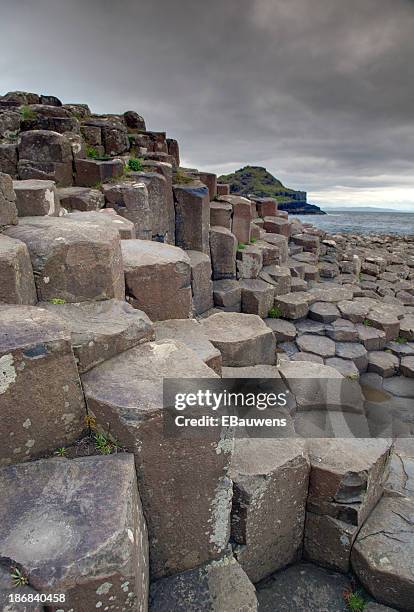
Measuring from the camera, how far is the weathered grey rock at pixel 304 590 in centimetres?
275

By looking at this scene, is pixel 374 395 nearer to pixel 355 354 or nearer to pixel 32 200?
pixel 355 354

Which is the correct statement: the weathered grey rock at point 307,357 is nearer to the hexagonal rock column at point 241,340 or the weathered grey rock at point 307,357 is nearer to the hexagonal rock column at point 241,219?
the hexagonal rock column at point 241,340

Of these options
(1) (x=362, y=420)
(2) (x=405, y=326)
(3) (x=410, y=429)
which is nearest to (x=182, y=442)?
(1) (x=362, y=420)

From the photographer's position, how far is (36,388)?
1.84 meters

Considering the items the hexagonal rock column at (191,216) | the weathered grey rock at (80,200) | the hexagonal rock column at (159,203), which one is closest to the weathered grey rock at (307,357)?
the hexagonal rock column at (191,216)

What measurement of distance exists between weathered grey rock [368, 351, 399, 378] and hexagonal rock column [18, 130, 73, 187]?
7053mm

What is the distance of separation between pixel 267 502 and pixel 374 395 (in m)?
5.40

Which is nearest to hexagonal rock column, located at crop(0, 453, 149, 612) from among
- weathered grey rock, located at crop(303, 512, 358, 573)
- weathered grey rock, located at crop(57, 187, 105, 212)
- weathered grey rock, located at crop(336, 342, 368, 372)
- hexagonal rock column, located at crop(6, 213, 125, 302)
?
hexagonal rock column, located at crop(6, 213, 125, 302)

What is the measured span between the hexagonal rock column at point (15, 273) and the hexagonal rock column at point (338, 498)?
2470 millimetres

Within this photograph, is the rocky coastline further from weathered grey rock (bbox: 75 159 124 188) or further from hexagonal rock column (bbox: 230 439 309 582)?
weathered grey rock (bbox: 75 159 124 188)

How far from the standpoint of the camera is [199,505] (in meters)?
2.25

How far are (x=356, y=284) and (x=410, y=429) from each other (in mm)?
6787

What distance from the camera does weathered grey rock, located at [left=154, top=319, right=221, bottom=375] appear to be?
302 centimetres

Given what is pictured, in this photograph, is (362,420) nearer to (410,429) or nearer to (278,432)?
(278,432)
